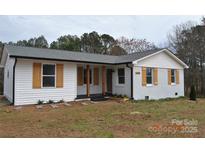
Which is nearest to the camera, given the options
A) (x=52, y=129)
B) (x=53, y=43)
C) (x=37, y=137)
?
(x=37, y=137)

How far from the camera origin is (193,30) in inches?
881

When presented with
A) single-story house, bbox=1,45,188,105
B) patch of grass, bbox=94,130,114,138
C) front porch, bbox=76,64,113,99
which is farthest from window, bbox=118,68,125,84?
patch of grass, bbox=94,130,114,138

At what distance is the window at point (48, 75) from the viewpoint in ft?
35.1

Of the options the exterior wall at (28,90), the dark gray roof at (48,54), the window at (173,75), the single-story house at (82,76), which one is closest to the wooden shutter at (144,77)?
the single-story house at (82,76)

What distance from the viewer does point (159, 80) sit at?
1425 centimetres

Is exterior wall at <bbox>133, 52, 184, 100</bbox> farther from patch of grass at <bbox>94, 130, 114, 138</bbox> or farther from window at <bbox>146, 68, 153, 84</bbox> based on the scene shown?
patch of grass at <bbox>94, 130, 114, 138</bbox>

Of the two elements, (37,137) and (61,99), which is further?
(61,99)

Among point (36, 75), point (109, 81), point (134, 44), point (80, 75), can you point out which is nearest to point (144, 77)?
point (109, 81)

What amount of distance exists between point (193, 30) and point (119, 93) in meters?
15.1

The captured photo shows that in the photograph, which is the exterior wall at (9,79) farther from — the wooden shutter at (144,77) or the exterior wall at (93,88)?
the wooden shutter at (144,77)

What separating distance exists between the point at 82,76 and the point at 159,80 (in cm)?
609

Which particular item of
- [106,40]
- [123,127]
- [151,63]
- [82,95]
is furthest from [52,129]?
[106,40]
